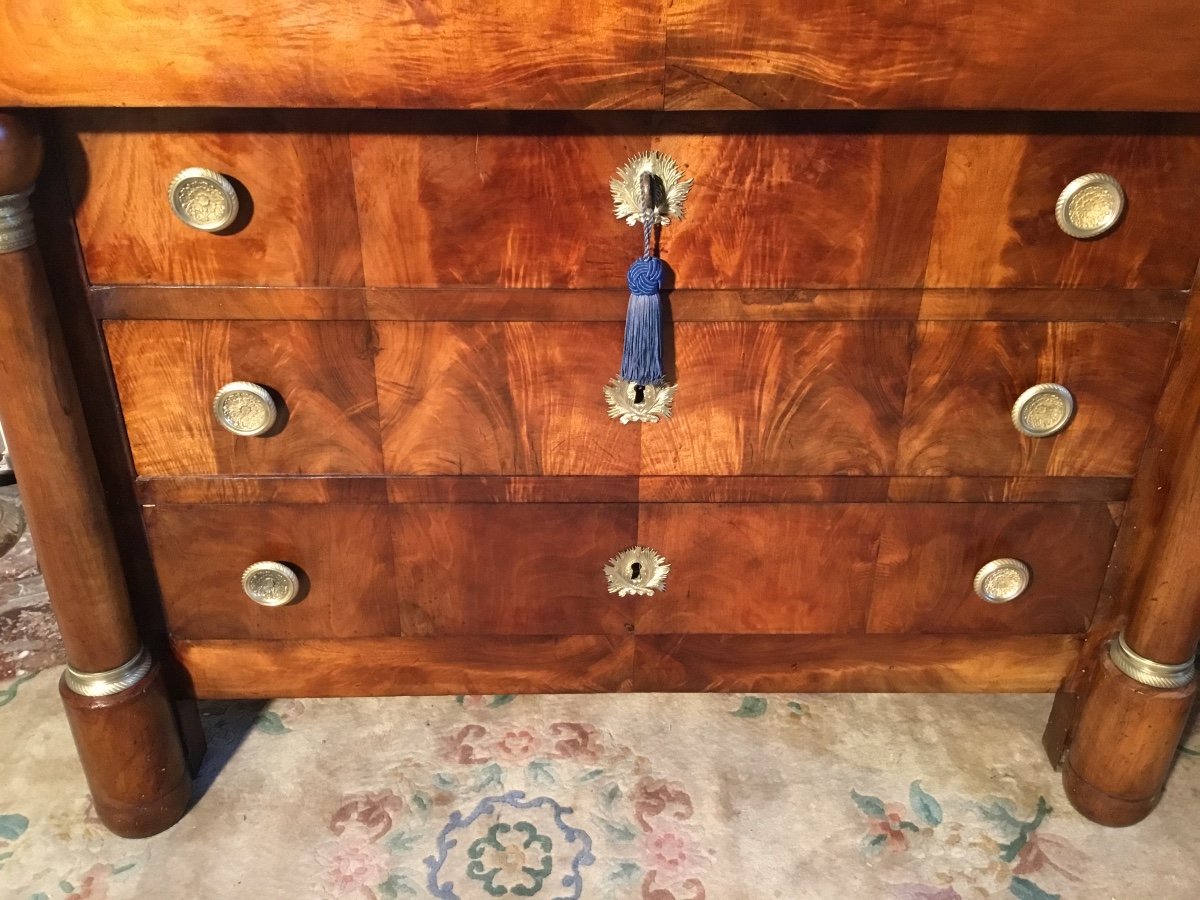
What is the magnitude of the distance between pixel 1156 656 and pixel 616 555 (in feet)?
1.82

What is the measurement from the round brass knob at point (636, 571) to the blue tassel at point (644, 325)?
0.69 feet

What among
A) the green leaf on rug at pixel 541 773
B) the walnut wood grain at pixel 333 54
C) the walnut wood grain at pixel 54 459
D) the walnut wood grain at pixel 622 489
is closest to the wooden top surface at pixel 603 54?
the walnut wood grain at pixel 333 54

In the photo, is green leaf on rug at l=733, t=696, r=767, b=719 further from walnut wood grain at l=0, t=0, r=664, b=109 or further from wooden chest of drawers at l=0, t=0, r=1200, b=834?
walnut wood grain at l=0, t=0, r=664, b=109

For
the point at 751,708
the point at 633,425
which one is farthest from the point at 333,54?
the point at 751,708

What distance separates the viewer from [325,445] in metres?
0.94

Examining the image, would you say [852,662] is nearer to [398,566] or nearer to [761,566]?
[761,566]

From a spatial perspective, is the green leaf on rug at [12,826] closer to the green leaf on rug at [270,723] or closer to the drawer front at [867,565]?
the green leaf on rug at [270,723]

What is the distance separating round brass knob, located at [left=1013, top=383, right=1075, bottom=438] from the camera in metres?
0.90

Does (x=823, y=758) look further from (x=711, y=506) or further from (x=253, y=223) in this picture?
(x=253, y=223)

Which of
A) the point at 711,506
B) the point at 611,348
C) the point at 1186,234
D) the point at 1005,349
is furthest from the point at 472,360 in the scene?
the point at 1186,234

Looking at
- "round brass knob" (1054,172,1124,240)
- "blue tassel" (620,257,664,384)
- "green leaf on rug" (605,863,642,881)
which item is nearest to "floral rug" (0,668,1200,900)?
"green leaf on rug" (605,863,642,881)

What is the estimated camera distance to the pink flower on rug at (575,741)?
45.3 inches

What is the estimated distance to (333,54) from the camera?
0.72 m

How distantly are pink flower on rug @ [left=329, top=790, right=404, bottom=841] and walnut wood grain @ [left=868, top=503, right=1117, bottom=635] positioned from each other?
562 millimetres
